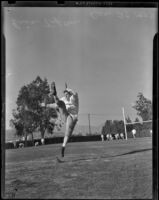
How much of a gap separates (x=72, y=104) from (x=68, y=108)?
0.16 ft

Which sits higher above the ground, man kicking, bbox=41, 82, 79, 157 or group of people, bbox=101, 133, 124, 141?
man kicking, bbox=41, 82, 79, 157

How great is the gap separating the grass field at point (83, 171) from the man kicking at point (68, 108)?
133 millimetres

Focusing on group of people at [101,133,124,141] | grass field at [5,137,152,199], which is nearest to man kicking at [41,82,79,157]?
grass field at [5,137,152,199]

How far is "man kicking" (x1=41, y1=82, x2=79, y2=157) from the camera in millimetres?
2662

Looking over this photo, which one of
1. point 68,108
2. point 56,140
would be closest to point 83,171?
point 56,140

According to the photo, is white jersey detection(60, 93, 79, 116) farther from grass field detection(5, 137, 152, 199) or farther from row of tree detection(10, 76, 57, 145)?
grass field detection(5, 137, 152, 199)

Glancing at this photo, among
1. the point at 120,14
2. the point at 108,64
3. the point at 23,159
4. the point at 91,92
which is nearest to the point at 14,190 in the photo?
the point at 23,159

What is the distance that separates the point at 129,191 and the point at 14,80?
4.54 ft

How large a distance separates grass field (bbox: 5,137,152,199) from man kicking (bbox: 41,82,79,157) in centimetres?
13

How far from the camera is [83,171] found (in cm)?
264

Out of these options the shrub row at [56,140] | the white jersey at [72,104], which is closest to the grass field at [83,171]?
the shrub row at [56,140]

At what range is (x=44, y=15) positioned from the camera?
2648mm

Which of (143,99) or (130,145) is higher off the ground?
(143,99)

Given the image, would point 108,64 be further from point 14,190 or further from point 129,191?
point 14,190
